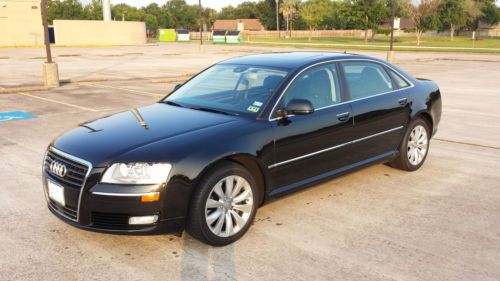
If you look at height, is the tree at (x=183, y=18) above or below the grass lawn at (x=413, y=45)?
above

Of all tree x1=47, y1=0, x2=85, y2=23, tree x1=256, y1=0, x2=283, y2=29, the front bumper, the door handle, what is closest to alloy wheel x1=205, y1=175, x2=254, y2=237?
the front bumper

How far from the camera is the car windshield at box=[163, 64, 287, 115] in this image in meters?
4.84

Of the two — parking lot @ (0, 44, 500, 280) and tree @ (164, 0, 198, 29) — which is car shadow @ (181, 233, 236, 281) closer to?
parking lot @ (0, 44, 500, 280)

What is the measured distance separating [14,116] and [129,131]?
7345 millimetres

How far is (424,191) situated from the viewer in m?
5.71

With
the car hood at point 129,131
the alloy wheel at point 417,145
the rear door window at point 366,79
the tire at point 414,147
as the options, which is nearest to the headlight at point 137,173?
the car hood at point 129,131

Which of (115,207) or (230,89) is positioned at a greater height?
(230,89)

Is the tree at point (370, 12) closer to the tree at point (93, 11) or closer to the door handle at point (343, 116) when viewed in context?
the tree at point (93, 11)

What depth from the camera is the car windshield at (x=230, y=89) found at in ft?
15.9

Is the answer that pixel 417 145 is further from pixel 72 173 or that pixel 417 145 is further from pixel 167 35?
pixel 167 35

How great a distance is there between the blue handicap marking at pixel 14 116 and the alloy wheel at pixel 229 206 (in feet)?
24.9

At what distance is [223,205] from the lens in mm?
4172

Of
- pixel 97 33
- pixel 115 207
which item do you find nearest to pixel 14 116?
pixel 115 207

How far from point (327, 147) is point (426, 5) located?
62960 mm
